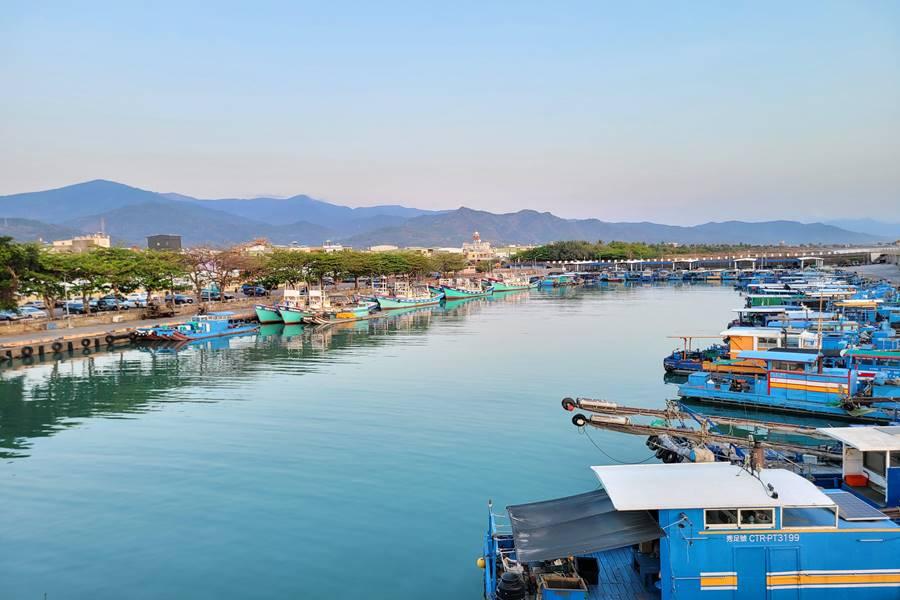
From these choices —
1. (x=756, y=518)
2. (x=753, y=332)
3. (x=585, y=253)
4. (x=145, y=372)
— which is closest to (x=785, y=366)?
(x=753, y=332)

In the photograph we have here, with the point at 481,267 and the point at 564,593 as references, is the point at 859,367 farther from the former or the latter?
the point at 481,267

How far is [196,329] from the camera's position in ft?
145

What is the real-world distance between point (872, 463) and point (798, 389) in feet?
39.1

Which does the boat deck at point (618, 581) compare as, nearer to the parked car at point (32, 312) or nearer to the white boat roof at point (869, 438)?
the white boat roof at point (869, 438)

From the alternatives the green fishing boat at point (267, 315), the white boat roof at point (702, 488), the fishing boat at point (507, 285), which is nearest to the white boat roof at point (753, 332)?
the white boat roof at point (702, 488)

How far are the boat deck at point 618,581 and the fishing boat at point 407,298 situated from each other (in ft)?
185

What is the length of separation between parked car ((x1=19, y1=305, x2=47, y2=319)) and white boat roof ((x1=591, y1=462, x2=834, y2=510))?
157 feet

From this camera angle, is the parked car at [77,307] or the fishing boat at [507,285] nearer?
the parked car at [77,307]

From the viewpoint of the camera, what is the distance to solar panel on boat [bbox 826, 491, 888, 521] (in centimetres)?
850

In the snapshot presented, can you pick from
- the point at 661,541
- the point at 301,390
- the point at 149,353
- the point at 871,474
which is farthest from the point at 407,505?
the point at 149,353

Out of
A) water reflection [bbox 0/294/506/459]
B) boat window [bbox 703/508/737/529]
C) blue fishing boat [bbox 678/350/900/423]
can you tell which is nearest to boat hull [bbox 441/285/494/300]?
water reflection [bbox 0/294/506/459]

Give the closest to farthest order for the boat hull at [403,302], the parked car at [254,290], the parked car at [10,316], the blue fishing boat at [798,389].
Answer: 1. the blue fishing boat at [798,389]
2. the parked car at [10,316]
3. the boat hull at [403,302]
4. the parked car at [254,290]

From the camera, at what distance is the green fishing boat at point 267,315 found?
5274 cm

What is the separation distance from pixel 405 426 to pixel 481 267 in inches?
4601
